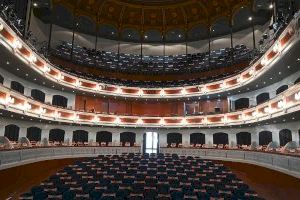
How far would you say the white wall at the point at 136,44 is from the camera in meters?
30.9

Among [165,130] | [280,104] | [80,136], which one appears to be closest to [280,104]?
[280,104]

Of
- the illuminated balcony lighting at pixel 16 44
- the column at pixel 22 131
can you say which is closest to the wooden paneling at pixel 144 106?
the column at pixel 22 131

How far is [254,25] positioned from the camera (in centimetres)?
3198

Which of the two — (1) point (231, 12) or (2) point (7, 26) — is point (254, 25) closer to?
(1) point (231, 12)

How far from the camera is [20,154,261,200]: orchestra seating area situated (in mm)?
11406

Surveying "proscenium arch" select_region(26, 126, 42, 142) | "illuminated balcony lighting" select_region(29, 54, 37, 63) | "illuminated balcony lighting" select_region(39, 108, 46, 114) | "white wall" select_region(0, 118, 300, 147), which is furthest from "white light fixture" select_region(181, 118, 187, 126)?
"illuminated balcony lighting" select_region(29, 54, 37, 63)

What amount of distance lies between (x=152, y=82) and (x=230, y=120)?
1285cm

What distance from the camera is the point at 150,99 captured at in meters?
33.3

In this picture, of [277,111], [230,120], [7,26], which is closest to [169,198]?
[277,111]

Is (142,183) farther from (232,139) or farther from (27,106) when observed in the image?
(232,139)

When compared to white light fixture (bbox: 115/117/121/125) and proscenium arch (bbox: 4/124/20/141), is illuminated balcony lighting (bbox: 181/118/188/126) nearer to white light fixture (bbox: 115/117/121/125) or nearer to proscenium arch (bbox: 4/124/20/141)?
white light fixture (bbox: 115/117/121/125)

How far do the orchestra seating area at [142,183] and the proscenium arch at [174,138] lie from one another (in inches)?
416

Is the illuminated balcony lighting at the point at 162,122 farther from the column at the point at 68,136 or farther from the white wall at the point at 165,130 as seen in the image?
the column at the point at 68,136

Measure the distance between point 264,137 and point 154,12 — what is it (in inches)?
865
